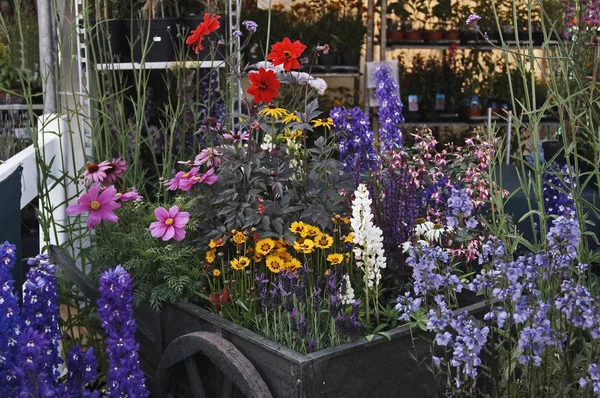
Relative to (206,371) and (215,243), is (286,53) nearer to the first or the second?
(215,243)

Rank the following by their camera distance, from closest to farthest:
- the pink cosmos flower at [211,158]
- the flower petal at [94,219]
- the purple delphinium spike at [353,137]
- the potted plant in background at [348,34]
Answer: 1. the flower petal at [94,219]
2. the pink cosmos flower at [211,158]
3. the purple delphinium spike at [353,137]
4. the potted plant in background at [348,34]

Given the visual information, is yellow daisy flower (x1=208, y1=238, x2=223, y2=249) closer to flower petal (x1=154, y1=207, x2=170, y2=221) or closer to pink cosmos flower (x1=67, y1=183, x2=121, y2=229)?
flower petal (x1=154, y1=207, x2=170, y2=221)

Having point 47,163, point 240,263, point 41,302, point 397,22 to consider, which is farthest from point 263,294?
point 397,22

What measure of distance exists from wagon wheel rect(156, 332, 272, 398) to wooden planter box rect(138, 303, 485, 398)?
0.03m

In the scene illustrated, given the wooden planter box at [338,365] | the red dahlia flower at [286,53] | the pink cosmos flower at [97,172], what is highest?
the red dahlia flower at [286,53]

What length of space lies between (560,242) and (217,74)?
6.49 feet

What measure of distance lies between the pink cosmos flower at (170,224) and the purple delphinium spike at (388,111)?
0.84 m

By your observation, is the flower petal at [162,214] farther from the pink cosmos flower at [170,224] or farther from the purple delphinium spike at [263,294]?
the purple delphinium spike at [263,294]

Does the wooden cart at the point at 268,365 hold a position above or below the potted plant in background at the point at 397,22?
below

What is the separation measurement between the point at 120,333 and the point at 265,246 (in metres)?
0.43

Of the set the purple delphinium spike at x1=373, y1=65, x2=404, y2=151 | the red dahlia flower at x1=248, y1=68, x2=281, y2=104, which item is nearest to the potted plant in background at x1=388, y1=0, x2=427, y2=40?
the purple delphinium spike at x1=373, y1=65, x2=404, y2=151

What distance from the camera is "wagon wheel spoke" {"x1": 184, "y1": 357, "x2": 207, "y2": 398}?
1.81m

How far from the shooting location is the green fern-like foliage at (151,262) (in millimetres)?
1952

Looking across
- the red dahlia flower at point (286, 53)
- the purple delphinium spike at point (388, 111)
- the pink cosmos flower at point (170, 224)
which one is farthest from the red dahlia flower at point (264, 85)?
→ the purple delphinium spike at point (388, 111)
